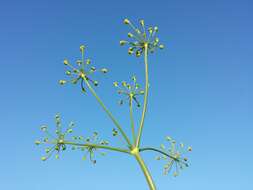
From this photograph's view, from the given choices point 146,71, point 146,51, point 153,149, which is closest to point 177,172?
point 153,149

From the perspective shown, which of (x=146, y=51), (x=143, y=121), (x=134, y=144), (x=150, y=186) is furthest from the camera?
(x=146, y=51)

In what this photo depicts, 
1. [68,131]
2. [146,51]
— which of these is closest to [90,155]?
[68,131]

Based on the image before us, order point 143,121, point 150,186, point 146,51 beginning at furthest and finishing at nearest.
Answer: point 146,51 < point 143,121 < point 150,186

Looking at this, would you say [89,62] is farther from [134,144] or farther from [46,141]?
[134,144]

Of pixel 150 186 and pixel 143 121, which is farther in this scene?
pixel 143 121

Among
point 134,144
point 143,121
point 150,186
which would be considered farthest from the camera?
point 143,121

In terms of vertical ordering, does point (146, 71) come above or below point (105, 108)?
above

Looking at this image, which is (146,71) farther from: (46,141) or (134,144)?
(46,141)

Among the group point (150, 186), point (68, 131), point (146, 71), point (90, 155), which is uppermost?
point (146, 71)

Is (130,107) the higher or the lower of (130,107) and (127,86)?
the lower
